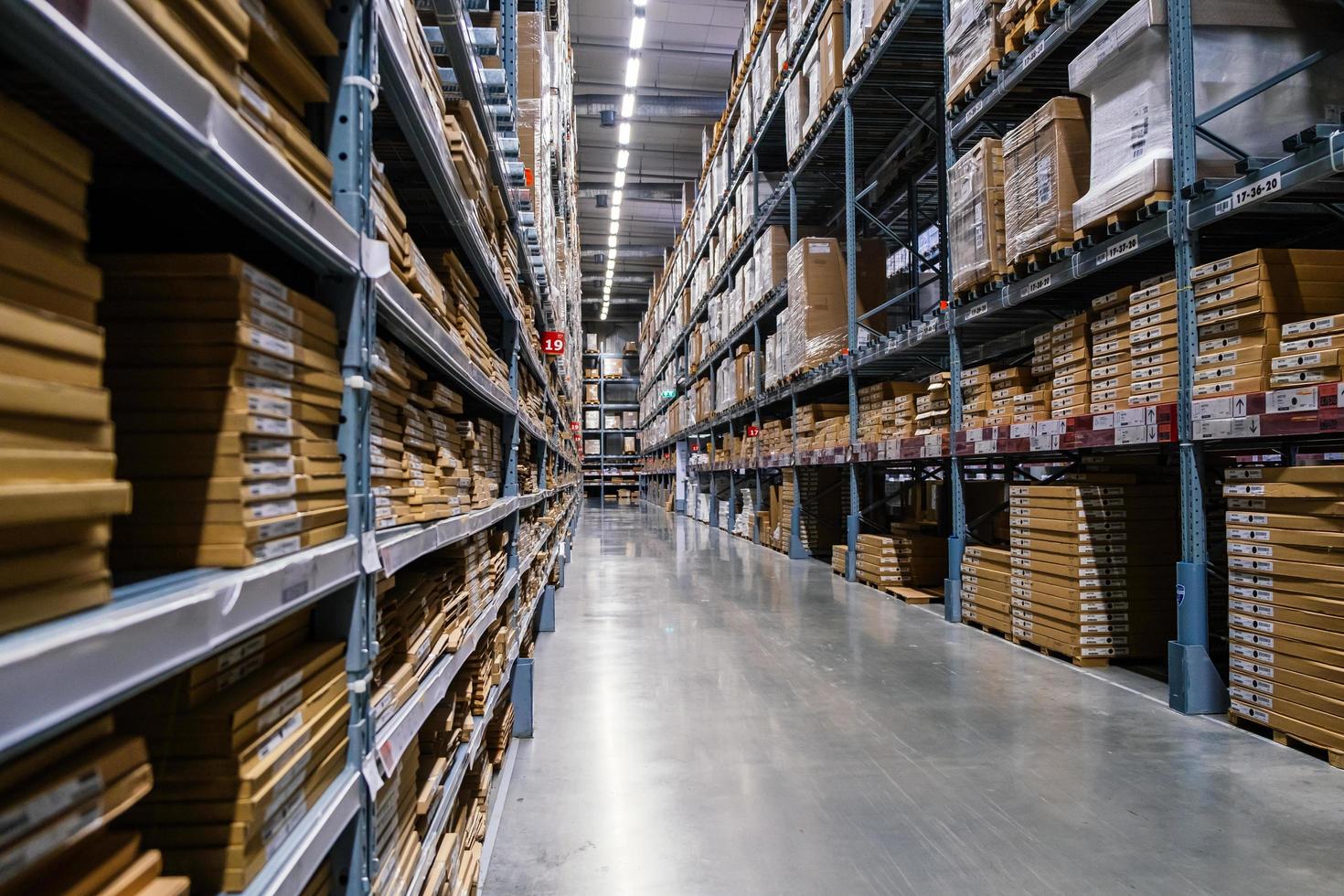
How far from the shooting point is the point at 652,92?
17344 millimetres

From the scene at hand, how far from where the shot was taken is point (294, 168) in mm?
1229

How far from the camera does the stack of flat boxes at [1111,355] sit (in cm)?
464

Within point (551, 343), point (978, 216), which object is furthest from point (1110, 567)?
point (551, 343)

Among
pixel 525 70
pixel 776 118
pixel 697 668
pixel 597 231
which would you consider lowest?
pixel 697 668

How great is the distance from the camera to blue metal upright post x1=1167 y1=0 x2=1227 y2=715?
13.0 ft

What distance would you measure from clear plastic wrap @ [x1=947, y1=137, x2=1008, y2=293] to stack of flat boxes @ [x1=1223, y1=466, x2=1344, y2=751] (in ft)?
8.45

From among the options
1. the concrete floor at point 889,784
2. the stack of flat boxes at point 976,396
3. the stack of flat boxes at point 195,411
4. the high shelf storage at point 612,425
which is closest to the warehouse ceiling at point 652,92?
the high shelf storage at point 612,425

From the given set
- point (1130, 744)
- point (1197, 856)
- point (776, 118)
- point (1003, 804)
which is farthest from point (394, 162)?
point (776, 118)

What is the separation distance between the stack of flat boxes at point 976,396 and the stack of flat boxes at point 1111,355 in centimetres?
126

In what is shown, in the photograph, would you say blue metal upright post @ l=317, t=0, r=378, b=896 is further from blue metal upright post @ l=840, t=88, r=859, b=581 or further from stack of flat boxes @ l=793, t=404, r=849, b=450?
stack of flat boxes @ l=793, t=404, r=849, b=450

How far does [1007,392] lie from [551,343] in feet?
12.5

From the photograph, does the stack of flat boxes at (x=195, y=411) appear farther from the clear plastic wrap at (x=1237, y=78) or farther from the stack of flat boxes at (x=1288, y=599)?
the clear plastic wrap at (x=1237, y=78)

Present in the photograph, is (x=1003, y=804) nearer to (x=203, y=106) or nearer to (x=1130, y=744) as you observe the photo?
(x=1130, y=744)

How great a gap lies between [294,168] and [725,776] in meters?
2.83
